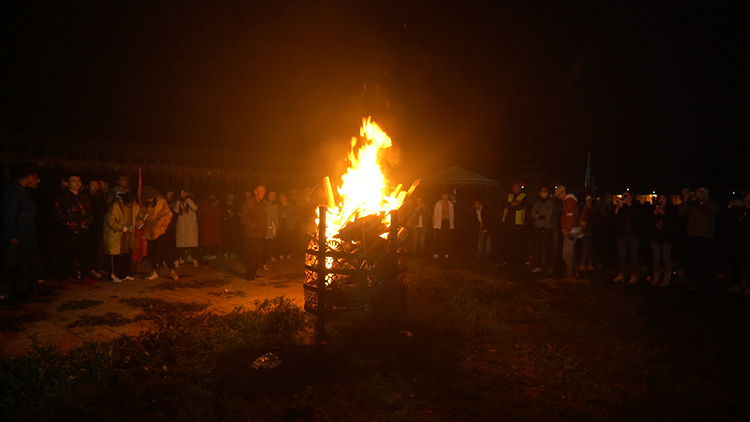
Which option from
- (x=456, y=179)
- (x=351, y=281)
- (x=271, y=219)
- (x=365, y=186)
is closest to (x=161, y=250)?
(x=271, y=219)

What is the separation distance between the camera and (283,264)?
11.8 meters

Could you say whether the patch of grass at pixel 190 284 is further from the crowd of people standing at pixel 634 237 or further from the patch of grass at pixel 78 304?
the crowd of people standing at pixel 634 237

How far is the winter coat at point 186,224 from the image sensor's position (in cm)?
1030

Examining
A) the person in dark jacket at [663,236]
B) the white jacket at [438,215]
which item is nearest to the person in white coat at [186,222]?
the white jacket at [438,215]

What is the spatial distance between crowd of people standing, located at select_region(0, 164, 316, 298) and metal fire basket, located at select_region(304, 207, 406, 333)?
4154 mm

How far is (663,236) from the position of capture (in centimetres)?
942

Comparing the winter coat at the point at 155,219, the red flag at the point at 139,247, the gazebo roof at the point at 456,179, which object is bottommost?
the red flag at the point at 139,247

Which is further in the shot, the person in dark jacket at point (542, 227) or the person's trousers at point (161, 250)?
the person in dark jacket at point (542, 227)

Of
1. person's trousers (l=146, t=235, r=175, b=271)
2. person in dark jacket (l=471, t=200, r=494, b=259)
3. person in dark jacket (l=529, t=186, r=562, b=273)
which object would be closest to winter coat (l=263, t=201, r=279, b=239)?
person's trousers (l=146, t=235, r=175, b=271)

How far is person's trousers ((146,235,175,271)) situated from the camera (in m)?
9.26

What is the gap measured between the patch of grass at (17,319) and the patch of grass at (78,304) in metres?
0.30

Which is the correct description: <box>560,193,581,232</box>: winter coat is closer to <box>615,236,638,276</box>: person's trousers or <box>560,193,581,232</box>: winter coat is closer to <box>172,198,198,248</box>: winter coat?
<box>615,236,638,276</box>: person's trousers

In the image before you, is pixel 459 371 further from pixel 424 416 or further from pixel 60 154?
pixel 60 154

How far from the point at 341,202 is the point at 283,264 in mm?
5571
